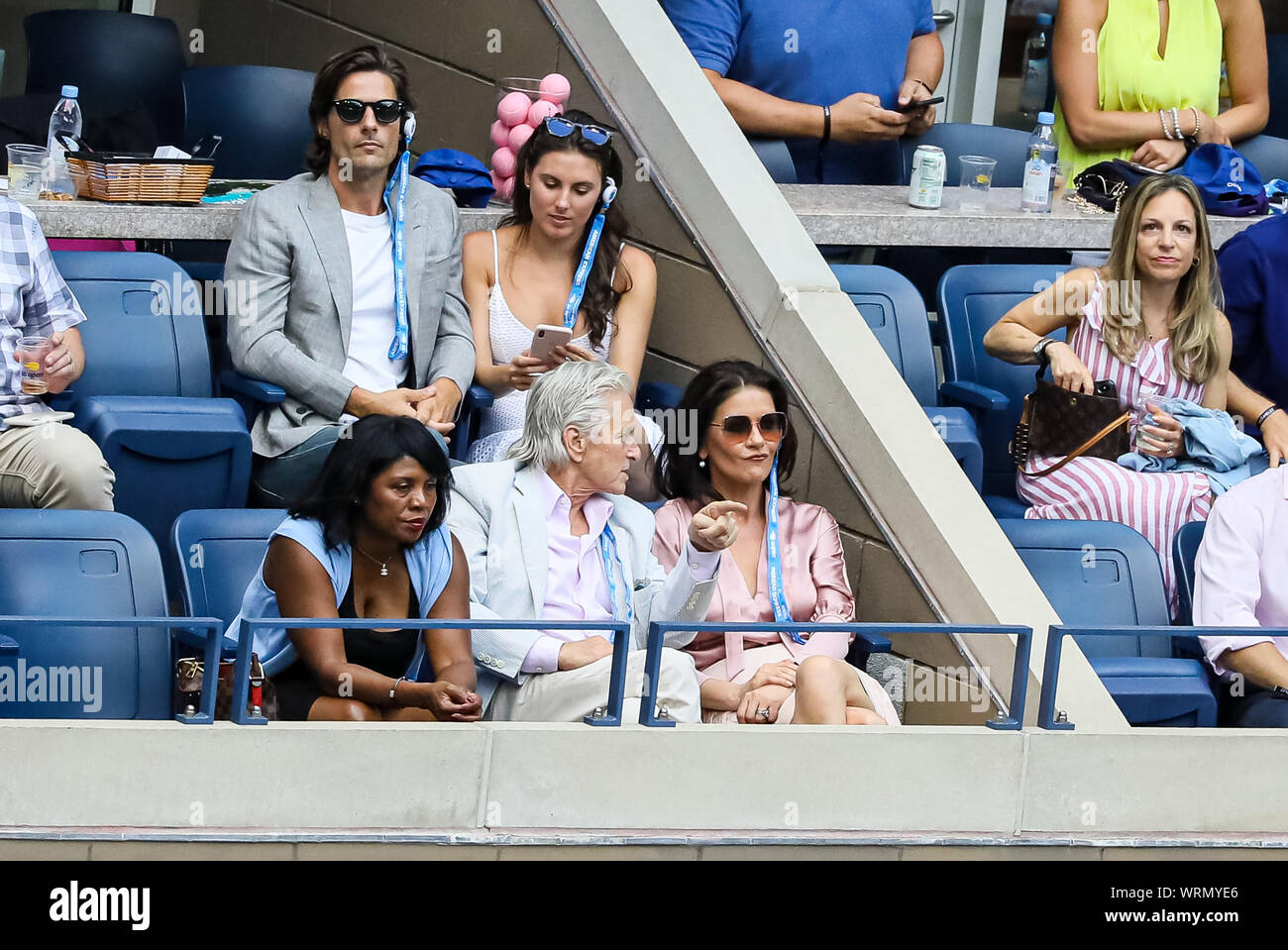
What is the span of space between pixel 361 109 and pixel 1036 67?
14.1 ft

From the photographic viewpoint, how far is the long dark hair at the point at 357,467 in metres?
3.48

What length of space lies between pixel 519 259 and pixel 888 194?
1.47 meters

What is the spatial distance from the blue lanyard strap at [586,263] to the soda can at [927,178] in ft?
3.87

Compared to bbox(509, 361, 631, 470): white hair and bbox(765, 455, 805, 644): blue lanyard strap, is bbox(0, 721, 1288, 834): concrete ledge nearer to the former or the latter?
bbox(765, 455, 805, 644): blue lanyard strap

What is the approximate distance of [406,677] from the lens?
3.56 meters

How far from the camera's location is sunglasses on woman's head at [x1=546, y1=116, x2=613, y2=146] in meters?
4.49

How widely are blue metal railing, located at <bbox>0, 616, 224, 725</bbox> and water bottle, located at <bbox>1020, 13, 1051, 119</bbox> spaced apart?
5504 mm

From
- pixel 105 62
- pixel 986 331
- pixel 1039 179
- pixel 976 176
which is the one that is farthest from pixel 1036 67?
pixel 105 62

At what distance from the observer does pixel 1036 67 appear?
26.0ft

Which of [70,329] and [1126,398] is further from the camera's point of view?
[1126,398]

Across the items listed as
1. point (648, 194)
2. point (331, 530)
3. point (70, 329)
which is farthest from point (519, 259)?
point (331, 530)

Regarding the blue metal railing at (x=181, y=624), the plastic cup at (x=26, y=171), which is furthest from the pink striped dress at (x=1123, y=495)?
the plastic cup at (x=26, y=171)

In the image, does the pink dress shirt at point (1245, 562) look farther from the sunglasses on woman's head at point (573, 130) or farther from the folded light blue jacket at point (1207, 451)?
the sunglasses on woman's head at point (573, 130)
